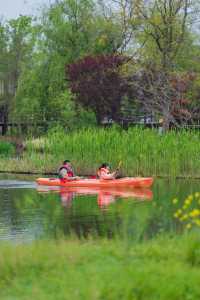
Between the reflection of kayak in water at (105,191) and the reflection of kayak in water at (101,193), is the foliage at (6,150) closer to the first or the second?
the reflection of kayak in water at (105,191)

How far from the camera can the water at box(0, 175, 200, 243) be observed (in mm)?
14125

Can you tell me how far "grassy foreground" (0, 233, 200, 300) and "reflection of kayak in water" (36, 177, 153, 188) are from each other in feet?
51.9

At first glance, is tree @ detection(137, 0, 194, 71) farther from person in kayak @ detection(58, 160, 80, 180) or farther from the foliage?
person in kayak @ detection(58, 160, 80, 180)

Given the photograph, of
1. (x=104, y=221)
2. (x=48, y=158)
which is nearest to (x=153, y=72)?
(x=48, y=158)

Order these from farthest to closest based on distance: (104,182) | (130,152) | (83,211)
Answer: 1. (130,152)
2. (104,182)
3. (83,211)

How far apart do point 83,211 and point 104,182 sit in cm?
683

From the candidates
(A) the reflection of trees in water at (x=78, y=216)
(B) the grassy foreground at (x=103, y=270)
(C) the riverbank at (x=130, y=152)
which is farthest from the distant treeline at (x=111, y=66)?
(B) the grassy foreground at (x=103, y=270)

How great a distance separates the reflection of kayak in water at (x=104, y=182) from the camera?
89.7 feet

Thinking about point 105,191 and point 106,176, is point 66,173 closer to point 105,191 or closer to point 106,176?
point 106,176

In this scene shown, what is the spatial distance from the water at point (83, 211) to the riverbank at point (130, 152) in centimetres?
172

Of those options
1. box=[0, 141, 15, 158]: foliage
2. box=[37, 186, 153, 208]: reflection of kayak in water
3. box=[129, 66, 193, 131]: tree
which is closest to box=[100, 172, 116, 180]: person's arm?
box=[37, 186, 153, 208]: reflection of kayak in water

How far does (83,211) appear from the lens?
69.8 feet

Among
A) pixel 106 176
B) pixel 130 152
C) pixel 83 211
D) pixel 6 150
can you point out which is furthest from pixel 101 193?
pixel 6 150

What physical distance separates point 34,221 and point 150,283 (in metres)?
10.8
